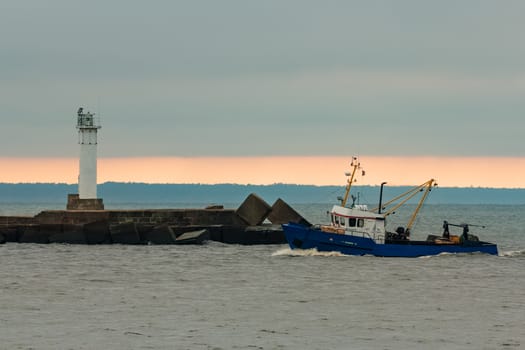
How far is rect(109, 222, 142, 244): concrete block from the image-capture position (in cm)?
5609

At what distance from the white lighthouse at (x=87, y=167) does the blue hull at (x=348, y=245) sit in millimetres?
15157

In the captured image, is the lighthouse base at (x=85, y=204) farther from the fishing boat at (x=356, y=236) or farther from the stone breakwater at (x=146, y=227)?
the fishing boat at (x=356, y=236)

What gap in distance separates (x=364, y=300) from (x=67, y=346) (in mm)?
12246

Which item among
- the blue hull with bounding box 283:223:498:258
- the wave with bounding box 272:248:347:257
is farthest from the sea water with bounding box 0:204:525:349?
the blue hull with bounding box 283:223:498:258

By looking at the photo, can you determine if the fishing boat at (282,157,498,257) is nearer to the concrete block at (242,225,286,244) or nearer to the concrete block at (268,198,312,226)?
the concrete block at (242,225,286,244)

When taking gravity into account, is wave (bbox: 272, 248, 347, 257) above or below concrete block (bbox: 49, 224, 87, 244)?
below

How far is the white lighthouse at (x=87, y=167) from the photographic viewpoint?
60938mm

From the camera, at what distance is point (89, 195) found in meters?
61.3

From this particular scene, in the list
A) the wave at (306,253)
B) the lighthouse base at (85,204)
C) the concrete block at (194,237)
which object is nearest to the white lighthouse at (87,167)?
the lighthouse base at (85,204)

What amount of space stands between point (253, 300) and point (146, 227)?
921 inches

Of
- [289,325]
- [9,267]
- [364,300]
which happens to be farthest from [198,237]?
[289,325]

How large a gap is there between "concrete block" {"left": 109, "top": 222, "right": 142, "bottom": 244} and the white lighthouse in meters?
4.65

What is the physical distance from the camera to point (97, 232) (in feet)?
184

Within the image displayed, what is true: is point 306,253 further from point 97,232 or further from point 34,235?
point 34,235
